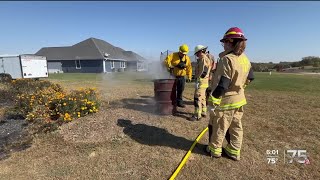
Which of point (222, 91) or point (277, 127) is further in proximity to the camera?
point (277, 127)

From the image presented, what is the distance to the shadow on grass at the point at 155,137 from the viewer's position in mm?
4348

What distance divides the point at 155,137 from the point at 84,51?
132ft

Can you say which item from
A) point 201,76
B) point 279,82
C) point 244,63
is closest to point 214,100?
point 244,63

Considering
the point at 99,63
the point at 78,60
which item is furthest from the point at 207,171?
the point at 78,60

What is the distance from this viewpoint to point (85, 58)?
132 ft

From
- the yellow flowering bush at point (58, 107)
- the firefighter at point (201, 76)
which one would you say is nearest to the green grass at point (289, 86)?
the firefighter at point (201, 76)

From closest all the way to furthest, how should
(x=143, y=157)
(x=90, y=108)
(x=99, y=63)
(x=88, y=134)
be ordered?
(x=143, y=157) → (x=88, y=134) → (x=90, y=108) → (x=99, y=63)

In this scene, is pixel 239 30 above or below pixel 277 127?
above

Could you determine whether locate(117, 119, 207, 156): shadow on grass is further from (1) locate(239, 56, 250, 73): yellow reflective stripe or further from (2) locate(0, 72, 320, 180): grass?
(1) locate(239, 56, 250, 73): yellow reflective stripe

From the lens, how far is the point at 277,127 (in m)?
5.43

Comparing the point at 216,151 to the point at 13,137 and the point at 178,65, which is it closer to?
the point at 178,65

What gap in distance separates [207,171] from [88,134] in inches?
101

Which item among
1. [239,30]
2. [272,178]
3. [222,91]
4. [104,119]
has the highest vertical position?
[239,30]

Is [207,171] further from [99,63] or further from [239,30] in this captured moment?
[99,63]
